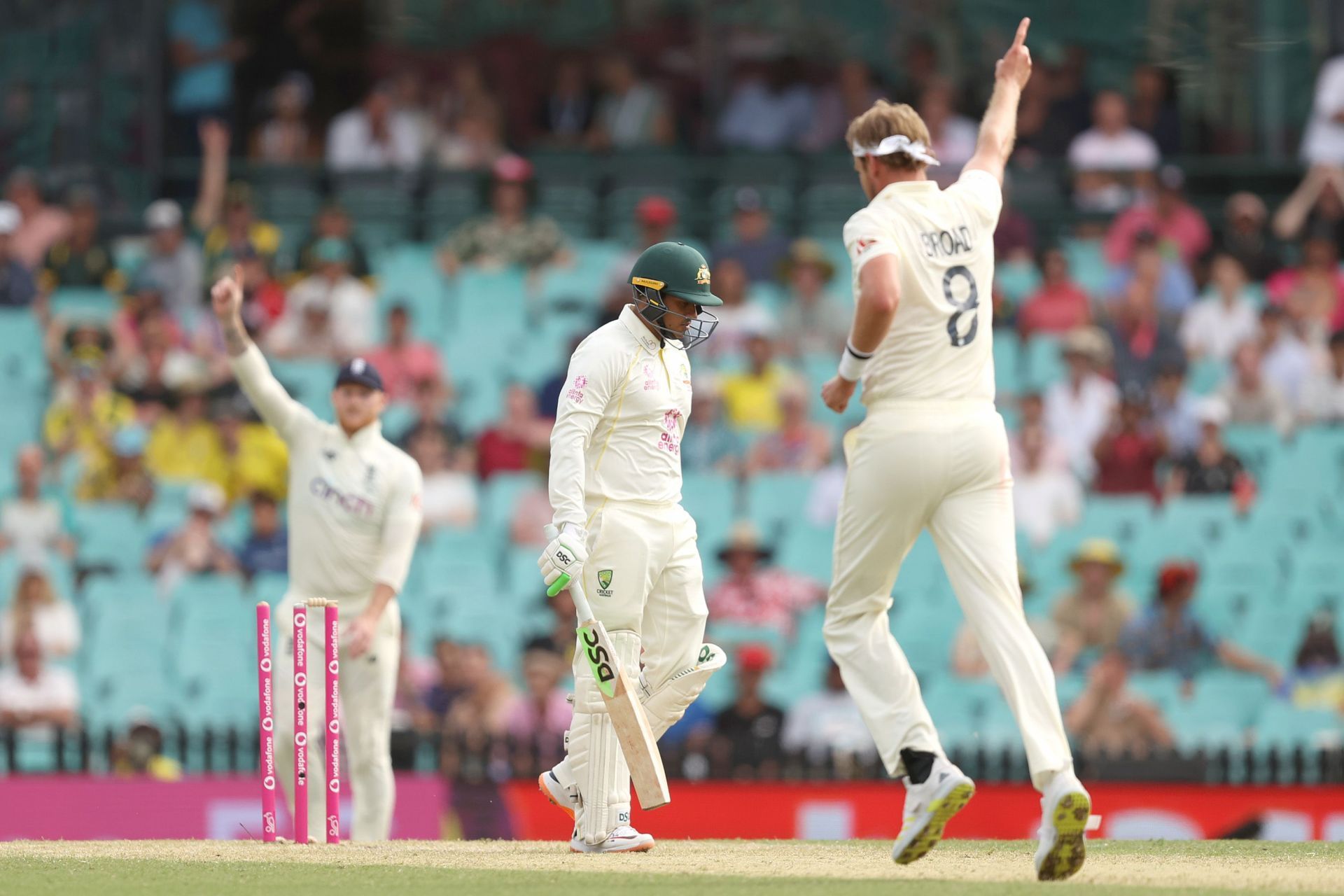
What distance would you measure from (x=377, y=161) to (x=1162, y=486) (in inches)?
281

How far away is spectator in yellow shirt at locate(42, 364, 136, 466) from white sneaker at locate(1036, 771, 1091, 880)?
30.9 ft

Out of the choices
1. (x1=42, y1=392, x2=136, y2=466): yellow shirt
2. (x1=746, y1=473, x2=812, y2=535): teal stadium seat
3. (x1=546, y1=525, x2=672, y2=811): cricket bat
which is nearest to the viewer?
(x1=546, y1=525, x2=672, y2=811): cricket bat

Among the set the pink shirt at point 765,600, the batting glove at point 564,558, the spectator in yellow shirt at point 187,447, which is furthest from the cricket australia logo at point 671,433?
the spectator in yellow shirt at point 187,447

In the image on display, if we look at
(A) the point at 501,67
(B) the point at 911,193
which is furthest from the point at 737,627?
(A) the point at 501,67

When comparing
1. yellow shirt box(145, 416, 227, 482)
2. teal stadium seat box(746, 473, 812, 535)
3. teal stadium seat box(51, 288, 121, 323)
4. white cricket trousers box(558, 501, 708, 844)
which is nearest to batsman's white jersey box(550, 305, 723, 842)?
white cricket trousers box(558, 501, 708, 844)

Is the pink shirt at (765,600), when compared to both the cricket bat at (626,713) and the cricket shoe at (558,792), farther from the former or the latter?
the cricket bat at (626,713)

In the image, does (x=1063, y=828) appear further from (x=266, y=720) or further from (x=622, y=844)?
(x=266, y=720)

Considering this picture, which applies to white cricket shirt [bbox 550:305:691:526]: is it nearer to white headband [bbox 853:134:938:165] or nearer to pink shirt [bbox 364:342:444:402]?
white headband [bbox 853:134:938:165]

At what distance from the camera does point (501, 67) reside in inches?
781

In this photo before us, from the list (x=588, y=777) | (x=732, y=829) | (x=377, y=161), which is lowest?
(x=732, y=829)

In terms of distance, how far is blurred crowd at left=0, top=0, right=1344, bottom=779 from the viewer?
1266cm

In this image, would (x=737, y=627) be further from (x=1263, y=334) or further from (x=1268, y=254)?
(x=1268, y=254)

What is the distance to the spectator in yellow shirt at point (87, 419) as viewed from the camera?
14703 mm

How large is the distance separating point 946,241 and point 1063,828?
1.84 meters
